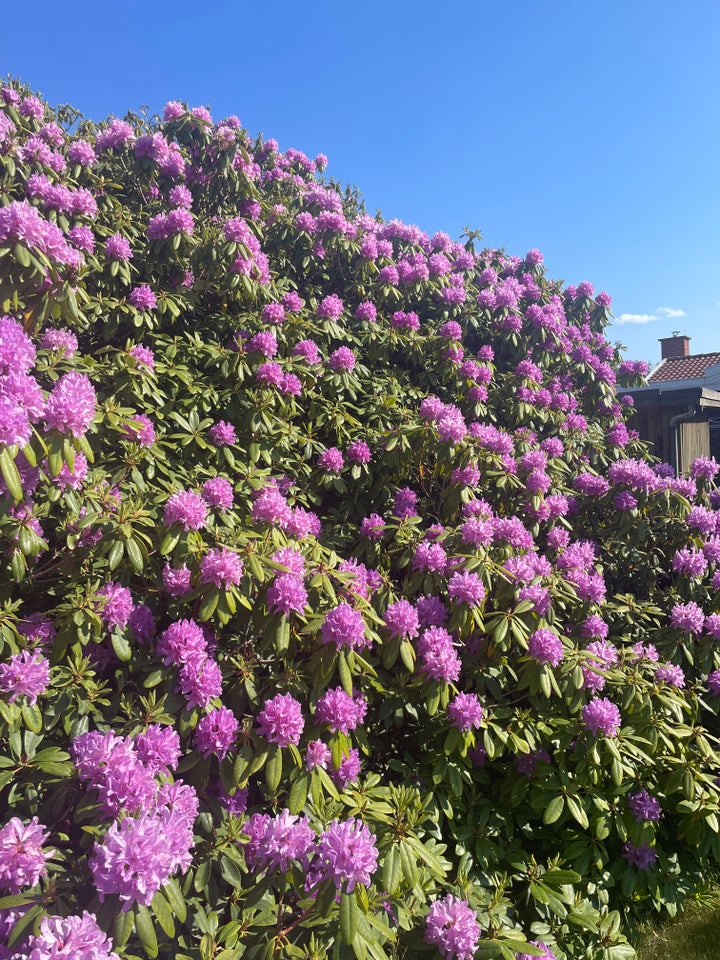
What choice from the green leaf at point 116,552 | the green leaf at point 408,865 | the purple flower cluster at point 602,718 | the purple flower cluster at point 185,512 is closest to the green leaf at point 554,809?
the purple flower cluster at point 602,718

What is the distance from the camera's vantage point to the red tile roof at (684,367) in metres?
18.2

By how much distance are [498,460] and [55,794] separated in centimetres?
256

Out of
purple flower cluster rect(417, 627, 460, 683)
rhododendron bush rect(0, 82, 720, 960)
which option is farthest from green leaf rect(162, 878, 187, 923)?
purple flower cluster rect(417, 627, 460, 683)

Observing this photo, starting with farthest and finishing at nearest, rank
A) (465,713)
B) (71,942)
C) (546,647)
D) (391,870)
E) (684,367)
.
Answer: (684,367) → (546,647) → (465,713) → (391,870) → (71,942)

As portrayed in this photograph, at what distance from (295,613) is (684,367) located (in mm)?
19917

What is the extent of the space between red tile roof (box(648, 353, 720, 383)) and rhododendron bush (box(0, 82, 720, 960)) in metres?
15.6

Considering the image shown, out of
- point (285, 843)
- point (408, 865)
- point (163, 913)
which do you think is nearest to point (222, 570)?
point (285, 843)

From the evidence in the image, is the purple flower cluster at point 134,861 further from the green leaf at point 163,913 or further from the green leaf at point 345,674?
the green leaf at point 345,674

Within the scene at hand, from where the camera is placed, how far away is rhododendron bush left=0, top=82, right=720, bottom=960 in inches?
65.2

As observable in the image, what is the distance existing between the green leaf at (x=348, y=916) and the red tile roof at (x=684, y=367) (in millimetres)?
18901

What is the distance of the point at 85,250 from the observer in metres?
3.32

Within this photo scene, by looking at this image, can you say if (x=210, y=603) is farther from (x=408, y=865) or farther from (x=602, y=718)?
(x=602, y=718)

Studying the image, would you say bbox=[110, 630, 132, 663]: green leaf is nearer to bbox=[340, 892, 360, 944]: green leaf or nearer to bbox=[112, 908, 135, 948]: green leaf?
bbox=[112, 908, 135, 948]: green leaf

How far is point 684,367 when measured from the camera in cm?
1880
